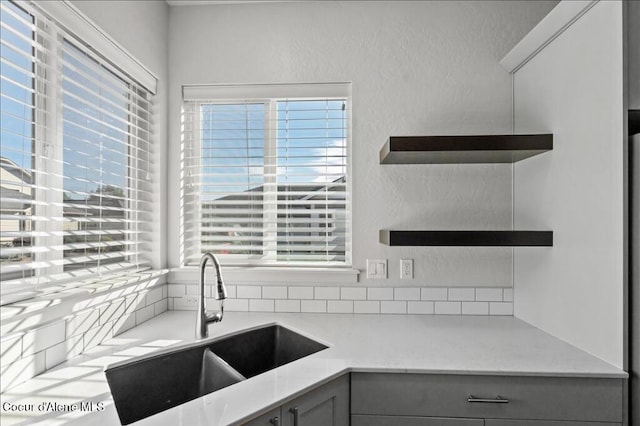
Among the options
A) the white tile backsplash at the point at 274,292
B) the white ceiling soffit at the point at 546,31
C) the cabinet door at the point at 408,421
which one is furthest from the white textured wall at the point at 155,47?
the white ceiling soffit at the point at 546,31

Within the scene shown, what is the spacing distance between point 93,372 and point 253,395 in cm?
60

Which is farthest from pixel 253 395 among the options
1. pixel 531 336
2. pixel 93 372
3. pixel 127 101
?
pixel 127 101

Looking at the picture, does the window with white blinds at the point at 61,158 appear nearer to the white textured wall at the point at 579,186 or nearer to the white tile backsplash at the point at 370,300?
the white tile backsplash at the point at 370,300

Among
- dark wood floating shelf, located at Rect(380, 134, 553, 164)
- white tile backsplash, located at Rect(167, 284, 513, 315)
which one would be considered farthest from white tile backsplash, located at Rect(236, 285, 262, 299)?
dark wood floating shelf, located at Rect(380, 134, 553, 164)

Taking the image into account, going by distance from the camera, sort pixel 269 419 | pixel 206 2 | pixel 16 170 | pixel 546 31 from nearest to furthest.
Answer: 1. pixel 269 419
2. pixel 16 170
3. pixel 546 31
4. pixel 206 2

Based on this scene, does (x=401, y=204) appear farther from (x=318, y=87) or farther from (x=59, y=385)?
(x=59, y=385)

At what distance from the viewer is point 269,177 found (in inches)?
82.0

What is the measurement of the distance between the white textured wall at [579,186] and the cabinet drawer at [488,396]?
160 millimetres

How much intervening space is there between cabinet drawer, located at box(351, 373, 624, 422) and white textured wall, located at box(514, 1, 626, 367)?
160 millimetres

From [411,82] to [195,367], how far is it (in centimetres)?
178

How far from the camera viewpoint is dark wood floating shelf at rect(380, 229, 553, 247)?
158cm

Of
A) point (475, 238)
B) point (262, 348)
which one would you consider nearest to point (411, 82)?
point (475, 238)

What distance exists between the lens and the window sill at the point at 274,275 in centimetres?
196

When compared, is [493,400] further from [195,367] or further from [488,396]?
[195,367]
